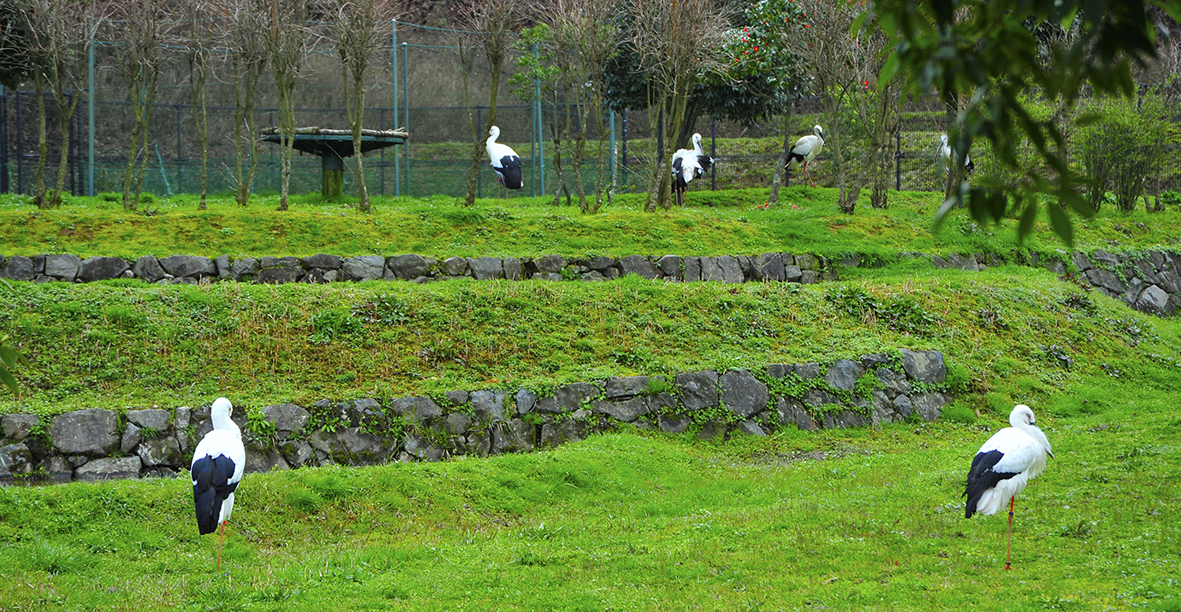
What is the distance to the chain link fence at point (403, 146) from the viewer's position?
24.3m

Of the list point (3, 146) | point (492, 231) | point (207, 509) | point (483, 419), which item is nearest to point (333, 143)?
point (492, 231)

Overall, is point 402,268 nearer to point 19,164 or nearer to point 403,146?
point 19,164

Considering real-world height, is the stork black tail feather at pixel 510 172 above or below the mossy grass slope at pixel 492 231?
above

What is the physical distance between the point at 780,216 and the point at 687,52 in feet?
11.6

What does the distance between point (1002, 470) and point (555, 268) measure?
8824 millimetres

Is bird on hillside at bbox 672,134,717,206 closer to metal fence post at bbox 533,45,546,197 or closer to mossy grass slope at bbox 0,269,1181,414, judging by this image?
metal fence post at bbox 533,45,546,197

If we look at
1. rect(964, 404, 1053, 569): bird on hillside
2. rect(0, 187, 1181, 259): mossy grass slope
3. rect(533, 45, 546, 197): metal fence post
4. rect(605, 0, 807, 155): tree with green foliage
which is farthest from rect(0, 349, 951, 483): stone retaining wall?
rect(533, 45, 546, 197): metal fence post

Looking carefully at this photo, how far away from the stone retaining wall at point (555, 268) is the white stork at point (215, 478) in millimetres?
6585

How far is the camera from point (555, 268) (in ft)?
47.5

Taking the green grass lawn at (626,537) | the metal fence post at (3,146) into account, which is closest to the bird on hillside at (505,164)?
the green grass lawn at (626,537)

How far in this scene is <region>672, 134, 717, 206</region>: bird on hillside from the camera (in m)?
20.2

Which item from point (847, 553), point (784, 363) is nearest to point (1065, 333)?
point (784, 363)

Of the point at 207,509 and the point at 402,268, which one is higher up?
the point at 402,268

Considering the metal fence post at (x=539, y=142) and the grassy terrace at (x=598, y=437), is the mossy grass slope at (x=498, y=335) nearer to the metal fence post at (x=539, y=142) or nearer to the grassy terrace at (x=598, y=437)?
the grassy terrace at (x=598, y=437)
